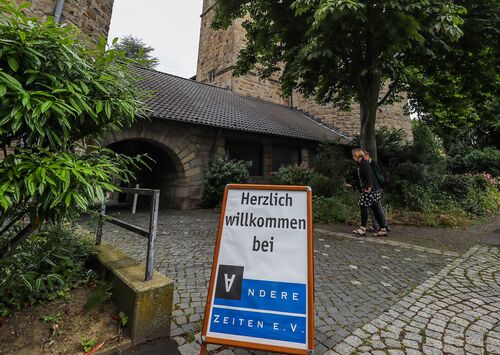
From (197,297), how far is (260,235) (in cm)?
113

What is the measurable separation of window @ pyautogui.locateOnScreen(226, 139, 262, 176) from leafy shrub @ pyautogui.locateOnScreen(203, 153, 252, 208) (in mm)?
1311

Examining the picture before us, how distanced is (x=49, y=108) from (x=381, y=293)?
10.6 feet

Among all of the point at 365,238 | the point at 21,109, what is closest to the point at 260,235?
the point at 21,109

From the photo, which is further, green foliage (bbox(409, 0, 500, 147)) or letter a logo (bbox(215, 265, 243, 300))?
green foliage (bbox(409, 0, 500, 147))

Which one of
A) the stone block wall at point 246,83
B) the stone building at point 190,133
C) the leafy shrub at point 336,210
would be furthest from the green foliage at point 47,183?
the stone block wall at point 246,83

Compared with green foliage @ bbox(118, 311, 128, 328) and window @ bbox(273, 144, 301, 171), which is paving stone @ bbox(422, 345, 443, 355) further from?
window @ bbox(273, 144, 301, 171)

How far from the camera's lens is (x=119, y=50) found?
1.67 metres

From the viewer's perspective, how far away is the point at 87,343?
160 centimetres

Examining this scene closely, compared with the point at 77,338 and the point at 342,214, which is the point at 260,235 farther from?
the point at 342,214

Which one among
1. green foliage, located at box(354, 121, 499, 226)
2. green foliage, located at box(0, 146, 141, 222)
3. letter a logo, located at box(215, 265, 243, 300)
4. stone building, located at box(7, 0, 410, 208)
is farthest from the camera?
green foliage, located at box(354, 121, 499, 226)

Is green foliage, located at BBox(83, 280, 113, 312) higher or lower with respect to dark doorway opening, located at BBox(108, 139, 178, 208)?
lower

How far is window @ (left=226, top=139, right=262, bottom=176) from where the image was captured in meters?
10.2

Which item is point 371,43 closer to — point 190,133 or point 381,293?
point 381,293

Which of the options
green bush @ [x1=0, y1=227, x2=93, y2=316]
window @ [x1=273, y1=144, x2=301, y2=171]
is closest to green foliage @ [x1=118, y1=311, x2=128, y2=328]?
green bush @ [x1=0, y1=227, x2=93, y2=316]
